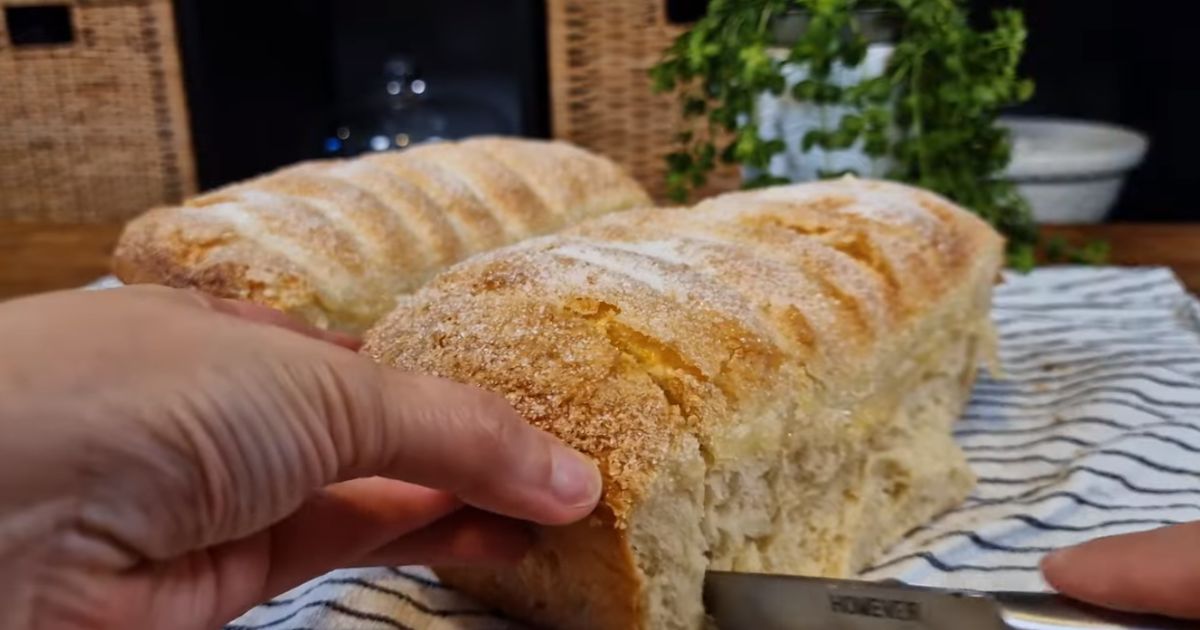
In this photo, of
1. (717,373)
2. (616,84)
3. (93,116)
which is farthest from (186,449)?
(93,116)

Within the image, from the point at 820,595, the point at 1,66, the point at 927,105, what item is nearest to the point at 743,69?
the point at 927,105

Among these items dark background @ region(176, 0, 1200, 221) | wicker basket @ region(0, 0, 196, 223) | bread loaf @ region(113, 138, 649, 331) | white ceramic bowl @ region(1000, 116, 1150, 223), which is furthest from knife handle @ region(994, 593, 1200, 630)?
wicker basket @ region(0, 0, 196, 223)

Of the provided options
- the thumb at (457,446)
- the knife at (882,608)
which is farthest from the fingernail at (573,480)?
the knife at (882,608)

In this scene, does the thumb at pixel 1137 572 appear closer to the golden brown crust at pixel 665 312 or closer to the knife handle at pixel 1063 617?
the knife handle at pixel 1063 617

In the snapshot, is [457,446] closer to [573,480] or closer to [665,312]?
[573,480]

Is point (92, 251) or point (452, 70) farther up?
point (452, 70)

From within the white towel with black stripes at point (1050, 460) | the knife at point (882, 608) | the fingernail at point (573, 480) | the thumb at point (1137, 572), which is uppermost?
the fingernail at point (573, 480)

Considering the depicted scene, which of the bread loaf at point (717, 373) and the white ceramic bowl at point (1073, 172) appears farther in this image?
the white ceramic bowl at point (1073, 172)
